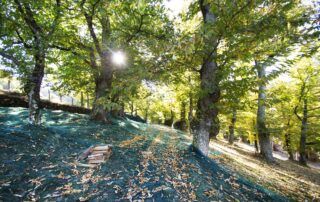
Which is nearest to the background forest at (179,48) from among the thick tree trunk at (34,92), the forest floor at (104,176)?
the thick tree trunk at (34,92)

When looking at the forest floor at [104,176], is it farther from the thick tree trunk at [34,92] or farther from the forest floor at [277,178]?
the forest floor at [277,178]

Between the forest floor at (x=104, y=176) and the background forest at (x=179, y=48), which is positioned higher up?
the background forest at (x=179, y=48)

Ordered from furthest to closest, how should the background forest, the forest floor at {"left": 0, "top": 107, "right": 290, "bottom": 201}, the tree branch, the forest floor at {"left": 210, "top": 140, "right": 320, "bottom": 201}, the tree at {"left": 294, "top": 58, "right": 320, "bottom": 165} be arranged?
1. the tree at {"left": 294, "top": 58, "right": 320, "bottom": 165}
2. the forest floor at {"left": 210, "top": 140, "right": 320, "bottom": 201}
3. the tree branch
4. the background forest
5. the forest floor at {"left": 0, "top": 107, "right": 290, "bottom": 201}

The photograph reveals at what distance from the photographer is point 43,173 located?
9.85 feet

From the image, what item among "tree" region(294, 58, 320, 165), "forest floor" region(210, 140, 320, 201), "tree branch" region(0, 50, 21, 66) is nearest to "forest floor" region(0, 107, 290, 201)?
"forest floor" region(210, 140, 320, 201)

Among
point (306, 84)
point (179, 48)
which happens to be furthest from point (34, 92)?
point (306, 84)

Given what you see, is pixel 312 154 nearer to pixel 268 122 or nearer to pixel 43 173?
pixel 268 122

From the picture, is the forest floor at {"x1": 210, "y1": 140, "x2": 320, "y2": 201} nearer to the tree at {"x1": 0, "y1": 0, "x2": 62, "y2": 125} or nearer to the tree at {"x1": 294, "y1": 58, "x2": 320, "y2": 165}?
the tree at {"x1": 294, "y1": 58, "x2": 320, "y2": 165}

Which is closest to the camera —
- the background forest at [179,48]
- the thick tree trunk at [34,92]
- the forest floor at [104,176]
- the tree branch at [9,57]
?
the forest floor at [104,176]

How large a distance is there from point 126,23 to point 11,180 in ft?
15.3

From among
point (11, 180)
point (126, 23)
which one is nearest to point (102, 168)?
point (11, 180)

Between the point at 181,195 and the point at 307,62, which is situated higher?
the point at 307,62

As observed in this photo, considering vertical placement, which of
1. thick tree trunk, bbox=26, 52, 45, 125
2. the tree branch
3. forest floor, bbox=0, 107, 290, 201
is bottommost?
forest floor, bbox=0, 107, 290, 201

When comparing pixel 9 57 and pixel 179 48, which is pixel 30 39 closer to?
pixel 9 57
